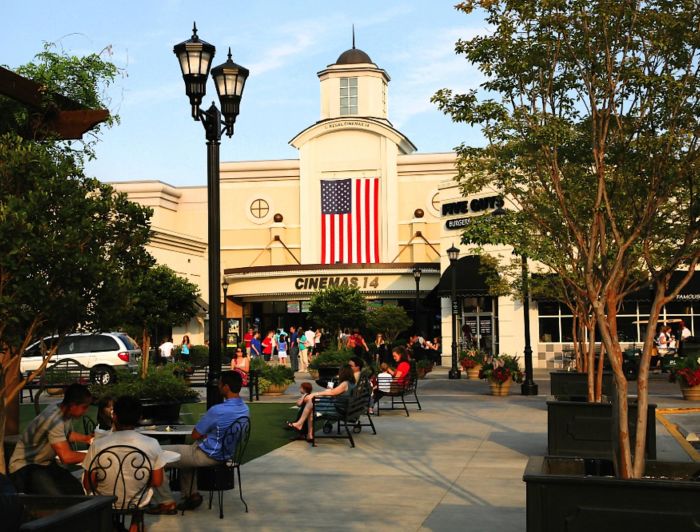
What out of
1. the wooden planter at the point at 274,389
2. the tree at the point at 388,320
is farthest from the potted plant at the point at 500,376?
the tree at the point at 388,320

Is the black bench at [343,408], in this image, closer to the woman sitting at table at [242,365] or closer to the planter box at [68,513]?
the woman sitting at table at [242,365]

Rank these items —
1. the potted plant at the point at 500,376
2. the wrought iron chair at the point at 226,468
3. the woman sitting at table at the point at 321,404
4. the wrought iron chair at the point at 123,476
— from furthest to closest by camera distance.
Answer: the potted plant at the point at 500,376 → the woman sitting at table at the point at 321,404 → the wrought iron chair at the point at 226,468 → the wrought iron chair at the point at 123,476

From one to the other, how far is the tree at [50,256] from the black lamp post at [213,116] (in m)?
2.49

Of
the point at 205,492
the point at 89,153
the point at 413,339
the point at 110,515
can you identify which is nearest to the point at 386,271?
the point at 413,339

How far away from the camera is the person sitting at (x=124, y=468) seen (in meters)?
7.39

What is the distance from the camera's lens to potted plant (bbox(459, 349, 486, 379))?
2930 cm

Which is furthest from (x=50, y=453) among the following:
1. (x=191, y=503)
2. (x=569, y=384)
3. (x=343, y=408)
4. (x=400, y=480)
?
(x=569, y=384)

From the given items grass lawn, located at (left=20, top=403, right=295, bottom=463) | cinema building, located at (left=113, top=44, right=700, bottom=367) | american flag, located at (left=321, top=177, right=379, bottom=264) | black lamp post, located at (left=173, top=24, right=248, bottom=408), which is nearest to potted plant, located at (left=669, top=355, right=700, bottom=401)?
grass lawn, located at (left=20, top=403, right=295, bottom=463)

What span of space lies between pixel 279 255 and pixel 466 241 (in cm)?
4241

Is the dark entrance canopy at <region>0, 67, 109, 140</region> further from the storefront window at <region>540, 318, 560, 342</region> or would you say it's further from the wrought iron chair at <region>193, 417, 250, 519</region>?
the storefront window at <region>540, 318, 560, 342</region>

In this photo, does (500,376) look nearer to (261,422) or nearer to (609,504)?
(261,422)

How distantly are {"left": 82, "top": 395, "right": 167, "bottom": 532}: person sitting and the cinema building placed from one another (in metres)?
43.4

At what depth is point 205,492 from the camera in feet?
34.1

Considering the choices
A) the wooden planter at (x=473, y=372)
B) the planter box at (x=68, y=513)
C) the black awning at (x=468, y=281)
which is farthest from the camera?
the black awning at (x=468, y=281)
